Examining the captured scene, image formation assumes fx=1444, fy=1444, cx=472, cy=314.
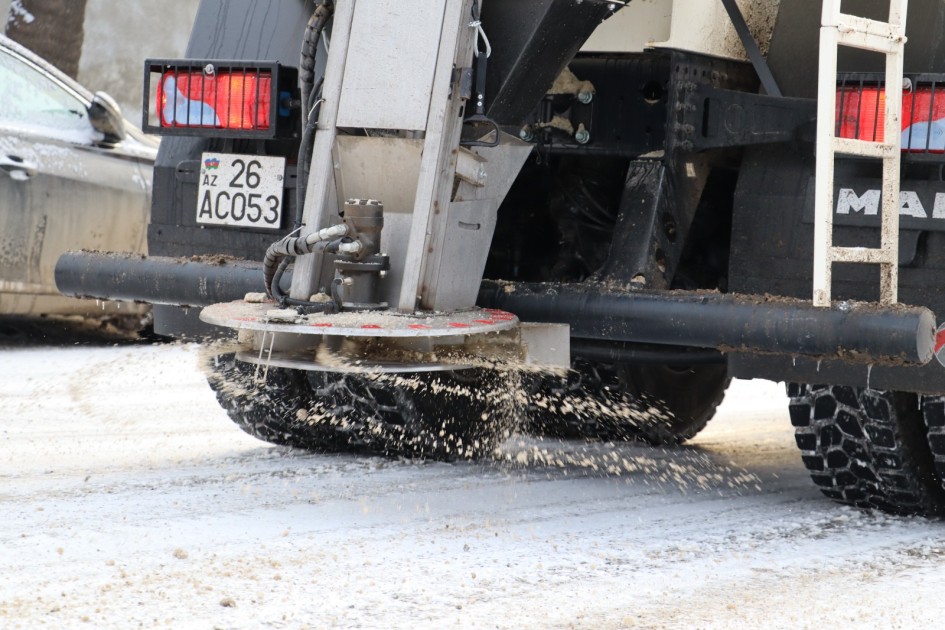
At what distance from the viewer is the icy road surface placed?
3.02 metres

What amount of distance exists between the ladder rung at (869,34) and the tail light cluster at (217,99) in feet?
5.35

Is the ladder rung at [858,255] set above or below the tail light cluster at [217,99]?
→ below

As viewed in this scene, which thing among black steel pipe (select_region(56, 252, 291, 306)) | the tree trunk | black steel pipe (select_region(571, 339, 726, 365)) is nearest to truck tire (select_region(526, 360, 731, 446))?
black steel pipe (select_region(571, 339, 726, 365))

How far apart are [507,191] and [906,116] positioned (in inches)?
44.9

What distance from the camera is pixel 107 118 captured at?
738 centimetres

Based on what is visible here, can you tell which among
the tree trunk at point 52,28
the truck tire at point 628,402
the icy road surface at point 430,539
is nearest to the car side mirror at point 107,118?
the icy road surface at point 430,539

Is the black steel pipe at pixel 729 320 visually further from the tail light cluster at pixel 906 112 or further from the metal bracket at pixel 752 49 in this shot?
the metal bracket at pixel 752 49

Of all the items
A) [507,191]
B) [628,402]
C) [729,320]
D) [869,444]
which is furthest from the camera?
[628,402]

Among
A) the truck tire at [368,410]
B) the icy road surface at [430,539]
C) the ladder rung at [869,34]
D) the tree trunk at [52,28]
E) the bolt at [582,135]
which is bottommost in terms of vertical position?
the icy road surface at [430,539]

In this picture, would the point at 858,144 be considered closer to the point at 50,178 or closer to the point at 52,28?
the point at 50,178

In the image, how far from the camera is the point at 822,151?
344 centimetres

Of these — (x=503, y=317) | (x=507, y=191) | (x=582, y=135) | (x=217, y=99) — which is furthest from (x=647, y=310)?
(x=217, y=99)

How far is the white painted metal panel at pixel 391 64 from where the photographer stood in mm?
3707

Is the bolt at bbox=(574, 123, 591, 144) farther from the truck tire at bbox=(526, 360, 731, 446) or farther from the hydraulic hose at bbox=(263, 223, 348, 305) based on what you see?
the hydraulic hose at bbox=(263, 223, 348, 305)
